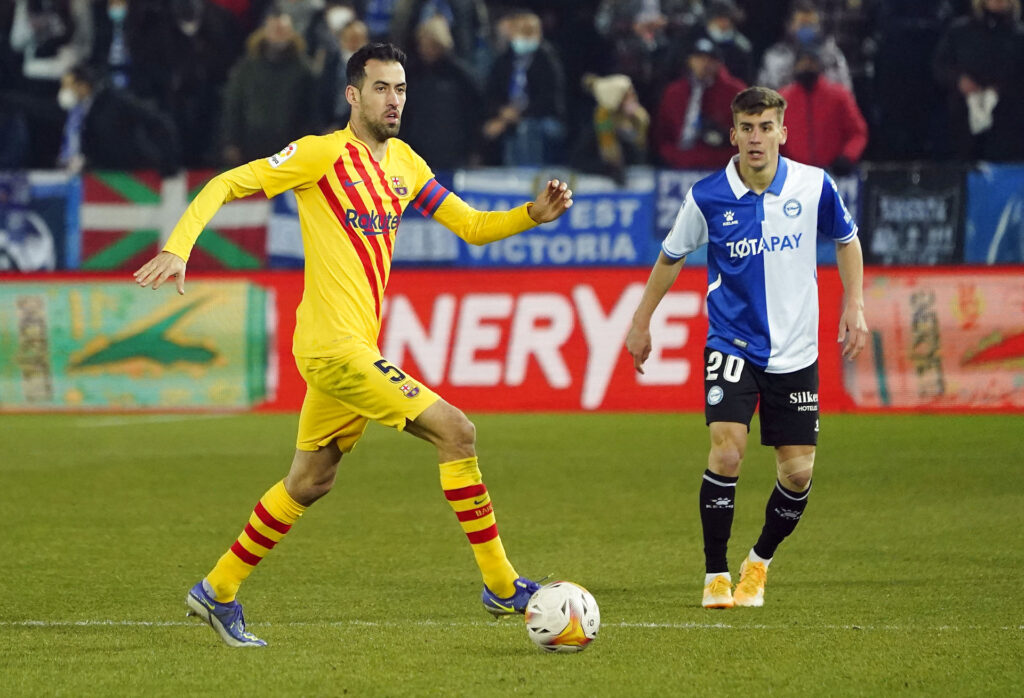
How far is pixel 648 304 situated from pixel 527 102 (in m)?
9.71

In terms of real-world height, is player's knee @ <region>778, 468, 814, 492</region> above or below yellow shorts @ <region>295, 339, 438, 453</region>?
below

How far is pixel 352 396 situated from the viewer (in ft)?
19.1

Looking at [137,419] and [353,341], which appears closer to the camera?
[353,341]

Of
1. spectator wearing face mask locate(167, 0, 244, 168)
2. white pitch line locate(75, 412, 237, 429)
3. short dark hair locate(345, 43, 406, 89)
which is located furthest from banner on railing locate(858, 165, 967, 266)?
short dark hair locate(345, 43, 406, 89)

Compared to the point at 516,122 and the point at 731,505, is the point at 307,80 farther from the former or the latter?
the point at 731,505

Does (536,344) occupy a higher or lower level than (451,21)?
lower

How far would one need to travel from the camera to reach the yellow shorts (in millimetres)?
5766

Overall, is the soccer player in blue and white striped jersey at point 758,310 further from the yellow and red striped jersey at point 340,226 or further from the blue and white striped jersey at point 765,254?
the yellow and red striped jersey at point 340,226

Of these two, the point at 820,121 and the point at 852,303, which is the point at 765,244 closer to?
the point at 852,303

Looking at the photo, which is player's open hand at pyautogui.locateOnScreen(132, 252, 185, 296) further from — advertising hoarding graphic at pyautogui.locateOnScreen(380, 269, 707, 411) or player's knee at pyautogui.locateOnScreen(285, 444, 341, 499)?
advertising hoarding graphic at pyautogui.locateOnScreen(380, 269, 707, 411)

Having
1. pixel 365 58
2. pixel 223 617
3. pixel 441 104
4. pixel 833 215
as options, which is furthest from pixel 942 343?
pixel 223 617

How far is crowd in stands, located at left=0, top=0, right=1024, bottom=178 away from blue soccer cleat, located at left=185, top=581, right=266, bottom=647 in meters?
9.94

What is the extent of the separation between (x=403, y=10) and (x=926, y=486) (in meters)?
8.54

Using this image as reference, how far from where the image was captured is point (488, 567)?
5.82 meters
